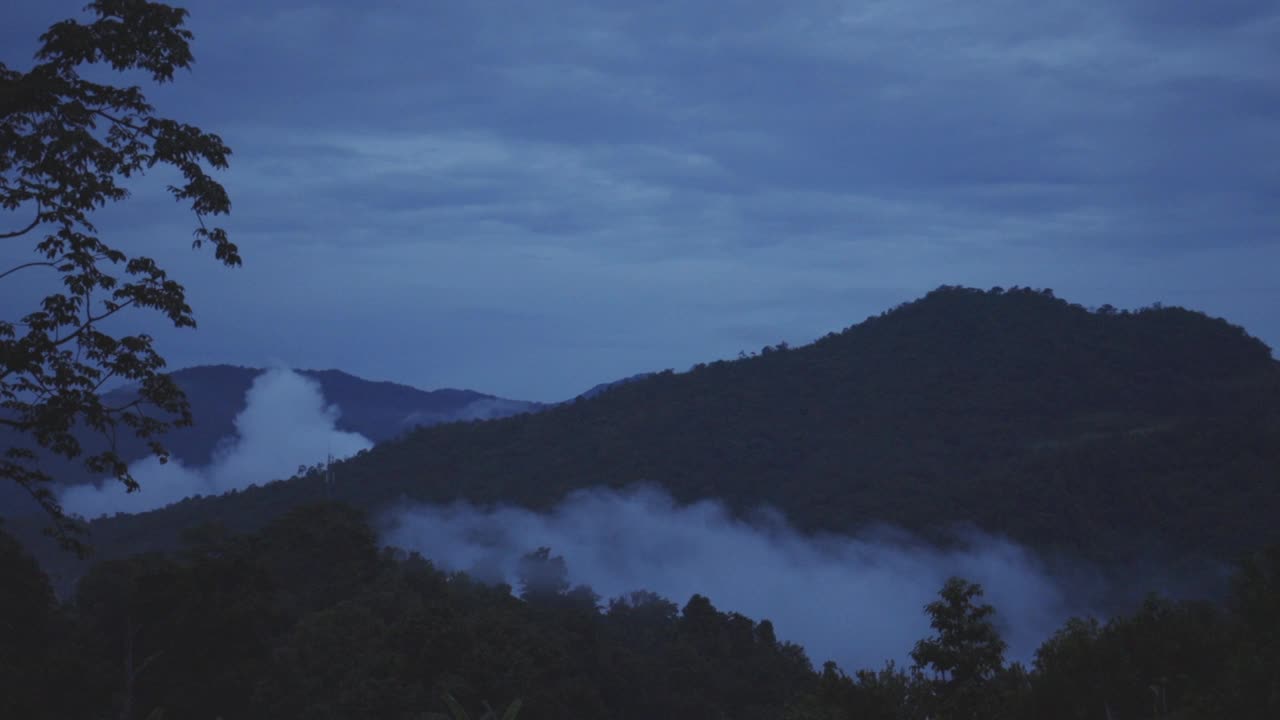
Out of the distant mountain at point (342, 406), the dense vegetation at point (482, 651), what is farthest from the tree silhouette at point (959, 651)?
the distant mountain at point (342, 406)

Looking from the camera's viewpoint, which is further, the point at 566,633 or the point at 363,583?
the point at 363,583

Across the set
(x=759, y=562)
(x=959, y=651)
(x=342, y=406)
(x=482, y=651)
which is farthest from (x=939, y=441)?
(x=342, y=406)

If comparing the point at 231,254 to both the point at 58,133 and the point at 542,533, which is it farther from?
the point at 542,533

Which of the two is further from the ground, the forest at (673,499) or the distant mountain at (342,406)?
the distant mountain at (342,406)

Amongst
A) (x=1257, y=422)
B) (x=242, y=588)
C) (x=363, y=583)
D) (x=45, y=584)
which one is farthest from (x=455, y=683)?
(x=1257, y=422)

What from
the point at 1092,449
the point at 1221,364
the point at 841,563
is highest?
the point at 1221,364

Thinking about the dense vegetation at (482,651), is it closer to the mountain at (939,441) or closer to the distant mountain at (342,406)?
the mountain at (939,441)
